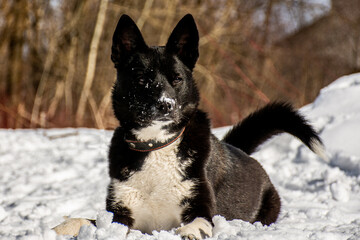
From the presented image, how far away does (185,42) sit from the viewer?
3.06 metres

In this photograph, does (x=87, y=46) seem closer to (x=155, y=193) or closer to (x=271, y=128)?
(x=271, y=128)

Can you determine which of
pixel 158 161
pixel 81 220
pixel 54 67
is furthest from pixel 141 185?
pixel 54 67

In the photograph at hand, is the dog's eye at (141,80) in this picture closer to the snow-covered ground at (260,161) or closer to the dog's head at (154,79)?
the dog's head at (154,79)

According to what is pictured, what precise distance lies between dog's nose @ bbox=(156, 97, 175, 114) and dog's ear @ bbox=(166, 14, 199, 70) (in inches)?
21.9

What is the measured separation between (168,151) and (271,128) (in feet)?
4.28

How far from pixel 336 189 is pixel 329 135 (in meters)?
1.03

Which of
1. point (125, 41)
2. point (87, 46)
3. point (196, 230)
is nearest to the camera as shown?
point (196, 230)

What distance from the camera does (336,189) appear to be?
3.89m

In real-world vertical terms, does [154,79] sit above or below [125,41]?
below

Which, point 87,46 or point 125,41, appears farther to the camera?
point 87,46

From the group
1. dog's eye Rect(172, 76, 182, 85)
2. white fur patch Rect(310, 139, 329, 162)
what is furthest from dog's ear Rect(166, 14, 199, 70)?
white fur patch Rect(310, 139, 329, 162)

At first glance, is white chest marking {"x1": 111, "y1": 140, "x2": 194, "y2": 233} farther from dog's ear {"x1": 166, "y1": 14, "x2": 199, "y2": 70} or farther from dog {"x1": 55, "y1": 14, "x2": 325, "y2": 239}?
dog's ear {"x1": 166, "y1": 14, "x2": 199, "y2": 70}

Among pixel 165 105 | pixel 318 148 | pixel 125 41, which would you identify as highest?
pixel 125 41

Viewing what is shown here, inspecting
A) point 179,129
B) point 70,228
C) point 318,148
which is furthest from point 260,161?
point 70,228
